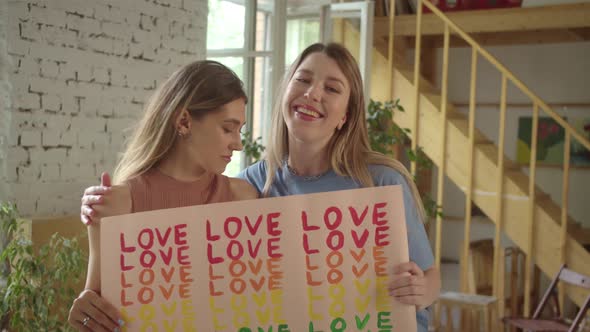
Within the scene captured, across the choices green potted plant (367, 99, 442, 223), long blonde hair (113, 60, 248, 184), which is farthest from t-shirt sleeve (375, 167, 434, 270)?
green potted plant (367, 99, 442, 223)

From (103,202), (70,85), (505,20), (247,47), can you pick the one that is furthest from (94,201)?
(505,20)

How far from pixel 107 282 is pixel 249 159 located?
119 inches

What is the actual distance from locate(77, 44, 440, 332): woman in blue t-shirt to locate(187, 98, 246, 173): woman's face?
0.83 feet

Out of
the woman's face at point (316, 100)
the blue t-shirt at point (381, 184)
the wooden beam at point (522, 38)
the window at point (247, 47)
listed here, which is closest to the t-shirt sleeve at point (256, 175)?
the blue t-shirt at point (381, 184)

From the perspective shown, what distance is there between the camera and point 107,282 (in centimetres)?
147

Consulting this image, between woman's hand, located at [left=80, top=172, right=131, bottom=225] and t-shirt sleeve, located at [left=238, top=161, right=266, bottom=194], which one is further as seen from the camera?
t-shirt sleeve, located at [left=238, top=161, right=266, bottom=194]

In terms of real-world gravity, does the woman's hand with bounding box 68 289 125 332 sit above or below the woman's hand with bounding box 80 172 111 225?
below

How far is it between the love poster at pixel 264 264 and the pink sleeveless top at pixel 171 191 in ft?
0.27

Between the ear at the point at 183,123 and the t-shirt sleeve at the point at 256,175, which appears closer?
the ear at the point at 183,123

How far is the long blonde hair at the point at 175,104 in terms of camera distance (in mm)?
1596

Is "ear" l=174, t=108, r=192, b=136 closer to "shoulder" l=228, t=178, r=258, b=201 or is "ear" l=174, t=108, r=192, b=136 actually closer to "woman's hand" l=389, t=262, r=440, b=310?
"shoulder" l=228, t=178, r=258, b=201

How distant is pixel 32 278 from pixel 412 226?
174 centimetres

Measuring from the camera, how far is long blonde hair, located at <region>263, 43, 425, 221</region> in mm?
1820

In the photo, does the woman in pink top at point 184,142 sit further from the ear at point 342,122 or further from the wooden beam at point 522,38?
the wooden beam at point 522,38
